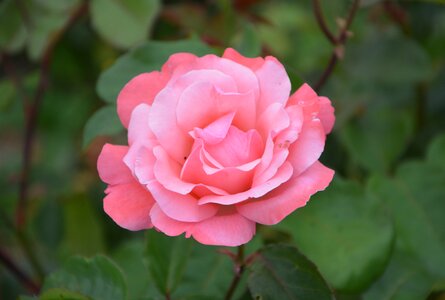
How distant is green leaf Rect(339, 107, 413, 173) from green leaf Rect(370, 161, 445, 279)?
14 centimetres

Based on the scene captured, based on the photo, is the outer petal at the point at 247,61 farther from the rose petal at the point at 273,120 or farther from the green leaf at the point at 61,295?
the green leaf at the point at 61,295

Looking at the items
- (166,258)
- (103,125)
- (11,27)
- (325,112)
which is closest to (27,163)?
(11,27)

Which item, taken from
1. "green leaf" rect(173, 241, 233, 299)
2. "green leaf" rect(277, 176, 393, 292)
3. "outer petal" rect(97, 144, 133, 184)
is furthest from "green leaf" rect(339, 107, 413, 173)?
"outer petal" rect(97, 144, 133, 184)

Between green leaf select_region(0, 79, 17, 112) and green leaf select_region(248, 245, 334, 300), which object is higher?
green leaf select_region(248, 245, 334, 300)

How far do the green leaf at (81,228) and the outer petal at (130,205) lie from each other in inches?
27.5

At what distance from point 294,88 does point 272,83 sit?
0.15 m

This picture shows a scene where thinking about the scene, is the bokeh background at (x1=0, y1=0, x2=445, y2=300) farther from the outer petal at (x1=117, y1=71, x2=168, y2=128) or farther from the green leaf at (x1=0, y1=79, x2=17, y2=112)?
the outer petal at (x1=117, y1=71, x2=168, y2=128)

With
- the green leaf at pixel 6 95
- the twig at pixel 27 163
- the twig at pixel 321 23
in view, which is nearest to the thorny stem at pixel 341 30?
the twig at pixel 321 23

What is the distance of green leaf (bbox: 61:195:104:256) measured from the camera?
132cm

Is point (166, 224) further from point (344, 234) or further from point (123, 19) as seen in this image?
point (123, 19)

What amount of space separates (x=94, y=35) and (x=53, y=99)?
8.9 inches

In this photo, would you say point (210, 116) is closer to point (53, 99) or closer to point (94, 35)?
point (94, 35)

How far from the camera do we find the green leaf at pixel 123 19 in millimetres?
1033

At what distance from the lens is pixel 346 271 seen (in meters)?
0.80
